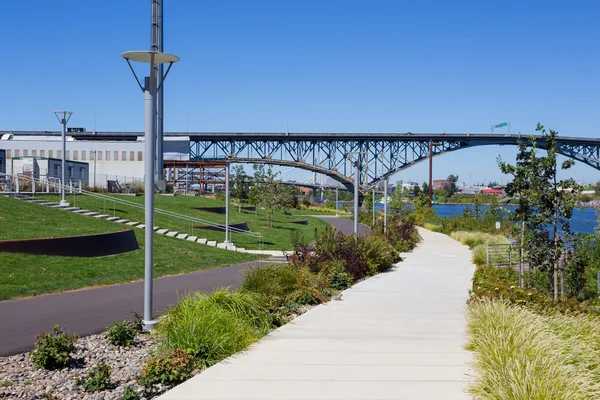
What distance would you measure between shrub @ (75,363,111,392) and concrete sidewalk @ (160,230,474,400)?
95cm

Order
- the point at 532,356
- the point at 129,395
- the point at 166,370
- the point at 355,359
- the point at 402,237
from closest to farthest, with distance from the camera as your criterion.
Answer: the point at 129,395 → the point at 532,356 → the point at 166,370 → the point at 355,359 → the point at 402,237

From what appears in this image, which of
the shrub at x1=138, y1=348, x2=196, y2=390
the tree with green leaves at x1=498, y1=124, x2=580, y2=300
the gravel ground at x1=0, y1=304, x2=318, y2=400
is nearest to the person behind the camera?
the gravel ground at x1=0, y1=304, x2=318, y2=400

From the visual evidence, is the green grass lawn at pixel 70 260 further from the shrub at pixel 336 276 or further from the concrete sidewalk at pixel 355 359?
the concrete sidewalk at pixel 355 359

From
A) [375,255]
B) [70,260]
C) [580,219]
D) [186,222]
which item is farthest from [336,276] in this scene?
[580,219]

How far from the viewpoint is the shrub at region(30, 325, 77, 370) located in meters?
7.34

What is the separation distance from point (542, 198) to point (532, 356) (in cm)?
844

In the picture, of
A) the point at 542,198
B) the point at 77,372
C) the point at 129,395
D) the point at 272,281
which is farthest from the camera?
the point at 542,198

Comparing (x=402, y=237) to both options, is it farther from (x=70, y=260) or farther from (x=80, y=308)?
(x=80, y=308)

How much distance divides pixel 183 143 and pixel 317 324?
7403 centimetres

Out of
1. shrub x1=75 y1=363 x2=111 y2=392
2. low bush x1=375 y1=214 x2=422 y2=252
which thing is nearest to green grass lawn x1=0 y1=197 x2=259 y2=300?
shrub x1=75 y1=363 x2=111 y2=392

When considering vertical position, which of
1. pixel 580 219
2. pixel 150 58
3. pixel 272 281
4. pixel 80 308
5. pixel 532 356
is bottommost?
pixel 580 219

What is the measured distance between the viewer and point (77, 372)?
7.30 m

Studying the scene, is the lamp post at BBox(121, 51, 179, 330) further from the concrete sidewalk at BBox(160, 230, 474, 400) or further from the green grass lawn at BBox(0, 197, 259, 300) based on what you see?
the green grass lawn at BBox(0, 197, 259, 300)

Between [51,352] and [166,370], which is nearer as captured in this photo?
[166,370]
